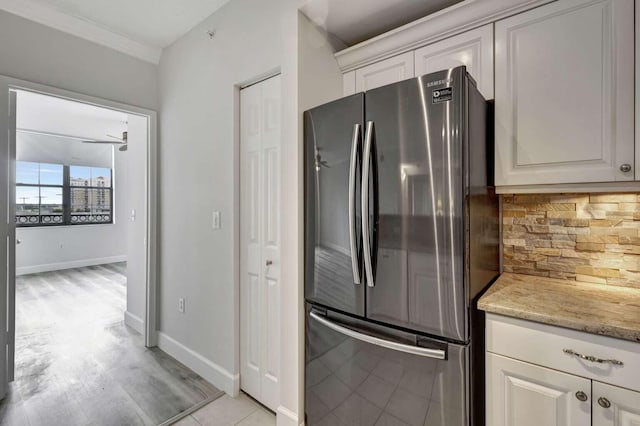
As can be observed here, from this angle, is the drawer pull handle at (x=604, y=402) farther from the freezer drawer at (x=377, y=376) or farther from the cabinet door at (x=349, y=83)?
the cabinet door at (x=349, y=83)

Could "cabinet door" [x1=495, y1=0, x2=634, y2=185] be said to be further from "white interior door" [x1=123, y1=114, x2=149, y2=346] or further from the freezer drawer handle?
"white interior door" [x1=123, y1=114, x2=149, y2=346]

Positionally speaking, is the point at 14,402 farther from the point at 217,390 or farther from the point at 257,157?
the point at 257,157

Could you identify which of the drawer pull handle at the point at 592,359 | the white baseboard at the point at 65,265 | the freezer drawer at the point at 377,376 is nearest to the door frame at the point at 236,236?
the freezer drawer at the point at 377,376

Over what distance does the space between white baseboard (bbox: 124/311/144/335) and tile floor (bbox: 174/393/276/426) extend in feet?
5.06

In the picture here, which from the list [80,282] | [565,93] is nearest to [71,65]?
[565,93]

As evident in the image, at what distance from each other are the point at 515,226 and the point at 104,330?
12.9 feet

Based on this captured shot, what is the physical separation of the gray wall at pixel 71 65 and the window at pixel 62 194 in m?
5.15

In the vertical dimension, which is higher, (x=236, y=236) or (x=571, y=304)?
(x=236, y=236)

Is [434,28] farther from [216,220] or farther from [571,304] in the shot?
[216,220]

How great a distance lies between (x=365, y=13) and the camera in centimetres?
164

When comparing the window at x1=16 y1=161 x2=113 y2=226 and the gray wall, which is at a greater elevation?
the gray wall

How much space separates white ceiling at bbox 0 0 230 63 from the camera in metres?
2.08

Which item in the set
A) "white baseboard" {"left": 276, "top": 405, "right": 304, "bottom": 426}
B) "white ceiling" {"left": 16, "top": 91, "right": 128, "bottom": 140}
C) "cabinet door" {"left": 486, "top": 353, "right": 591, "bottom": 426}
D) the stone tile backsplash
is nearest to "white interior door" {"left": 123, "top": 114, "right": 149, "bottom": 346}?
"white ceiling" {"left": 16, "top": 91, "right": 128, "bottom": 140}

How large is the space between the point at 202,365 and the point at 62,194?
6353 mm
